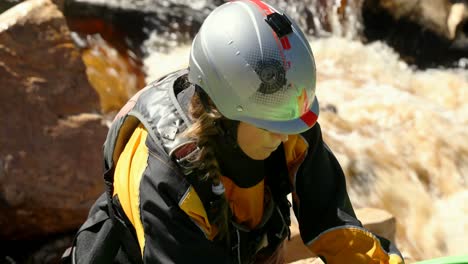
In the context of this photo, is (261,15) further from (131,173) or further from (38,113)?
(38,113)

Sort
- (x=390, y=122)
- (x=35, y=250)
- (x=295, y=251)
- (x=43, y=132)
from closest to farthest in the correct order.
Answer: (x=295, y=251)
(x=43, y=132)
(x=35, y=250)
(x=390, y=122)

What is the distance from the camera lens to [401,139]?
19.4ft

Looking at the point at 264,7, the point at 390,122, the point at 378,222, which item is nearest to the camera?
the point at 264,7

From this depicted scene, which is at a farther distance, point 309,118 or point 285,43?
point 309,118

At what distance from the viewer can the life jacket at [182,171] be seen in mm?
1882

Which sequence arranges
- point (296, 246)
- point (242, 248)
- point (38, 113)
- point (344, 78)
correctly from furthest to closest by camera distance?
point (344, 78) → point (38, 113) → point (296, 246) → point (242, 248)

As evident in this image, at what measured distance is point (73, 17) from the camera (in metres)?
6.34

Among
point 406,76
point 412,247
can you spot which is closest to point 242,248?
point 412,247

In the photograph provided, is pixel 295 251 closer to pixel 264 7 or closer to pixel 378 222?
pixel 378 222

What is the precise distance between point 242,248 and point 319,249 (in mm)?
266

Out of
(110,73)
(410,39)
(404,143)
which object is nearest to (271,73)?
(110,73)

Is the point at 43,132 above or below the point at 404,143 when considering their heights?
above

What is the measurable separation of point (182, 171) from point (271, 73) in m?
0.36

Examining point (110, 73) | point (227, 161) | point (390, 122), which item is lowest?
point (390, 122)
